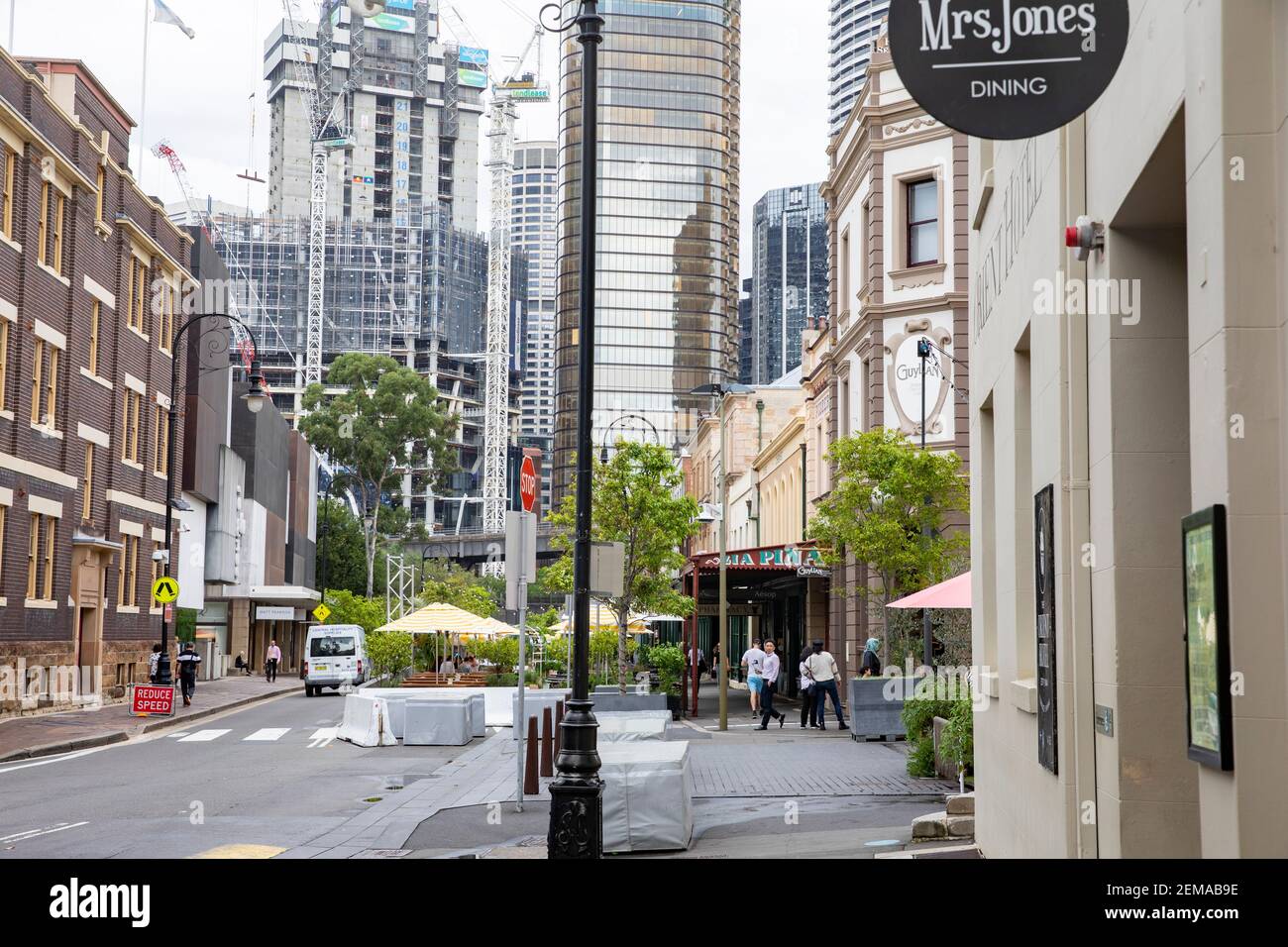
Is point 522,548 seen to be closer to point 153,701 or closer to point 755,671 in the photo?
point 755,671

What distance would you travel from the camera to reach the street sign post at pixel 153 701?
33.3 meters

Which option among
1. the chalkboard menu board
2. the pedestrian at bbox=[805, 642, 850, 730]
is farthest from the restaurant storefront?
the chalkboard menu board

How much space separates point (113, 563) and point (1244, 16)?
38873 mm

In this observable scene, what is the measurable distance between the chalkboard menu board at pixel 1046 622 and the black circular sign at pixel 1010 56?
2929 millimetres

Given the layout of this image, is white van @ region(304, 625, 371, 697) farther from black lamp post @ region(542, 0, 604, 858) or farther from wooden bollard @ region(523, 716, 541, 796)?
black lamp post @ region(542, 0, 604, 858)

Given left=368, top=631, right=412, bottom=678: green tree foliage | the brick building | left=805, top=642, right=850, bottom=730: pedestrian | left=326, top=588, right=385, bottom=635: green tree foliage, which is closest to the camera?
left=805, top=642, right=850, bottom=730: pedestrian

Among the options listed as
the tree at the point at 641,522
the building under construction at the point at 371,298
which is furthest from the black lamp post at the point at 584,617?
the building under construction at the point at 371,298

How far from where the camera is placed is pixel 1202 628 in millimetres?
5391

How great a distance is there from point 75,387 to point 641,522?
46.3ft

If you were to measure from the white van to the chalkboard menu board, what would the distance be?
4345cm

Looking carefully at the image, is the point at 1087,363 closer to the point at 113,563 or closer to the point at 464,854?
A: the point at 464,854

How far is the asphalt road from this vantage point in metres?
13.4
